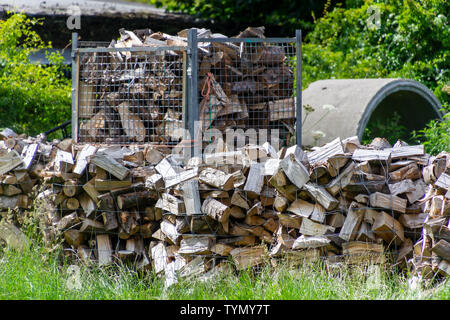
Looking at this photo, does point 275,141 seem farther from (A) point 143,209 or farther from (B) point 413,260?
(B) point 413,260

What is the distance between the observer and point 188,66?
533 centimetres

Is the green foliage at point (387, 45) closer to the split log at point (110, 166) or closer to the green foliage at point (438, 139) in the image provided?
the green foliage at point (438, 139)

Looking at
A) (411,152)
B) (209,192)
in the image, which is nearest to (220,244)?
(209,192)

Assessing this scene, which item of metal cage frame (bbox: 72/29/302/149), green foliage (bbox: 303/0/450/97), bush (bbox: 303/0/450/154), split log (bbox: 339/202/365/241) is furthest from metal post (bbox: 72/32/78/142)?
green foliage (bbox: 303/0/450/97)

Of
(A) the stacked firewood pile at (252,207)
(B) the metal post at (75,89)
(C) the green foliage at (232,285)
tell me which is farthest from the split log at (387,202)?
(B) the metal post at (75,89)

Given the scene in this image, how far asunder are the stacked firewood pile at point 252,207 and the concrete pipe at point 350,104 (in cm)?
256

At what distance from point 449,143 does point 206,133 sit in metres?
2.57

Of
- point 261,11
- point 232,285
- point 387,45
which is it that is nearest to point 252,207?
point 232,285

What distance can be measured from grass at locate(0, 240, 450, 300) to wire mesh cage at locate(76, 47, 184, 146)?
1807mm

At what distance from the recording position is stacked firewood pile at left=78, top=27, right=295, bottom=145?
5531 millimetres

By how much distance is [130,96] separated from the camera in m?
5.74

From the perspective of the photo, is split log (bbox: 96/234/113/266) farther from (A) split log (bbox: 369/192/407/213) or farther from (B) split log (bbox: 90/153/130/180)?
(A) split log (bbox: 369/192/407/213)

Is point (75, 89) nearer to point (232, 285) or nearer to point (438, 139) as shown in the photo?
point (232, 285)

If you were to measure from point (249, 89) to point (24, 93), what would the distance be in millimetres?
3583
